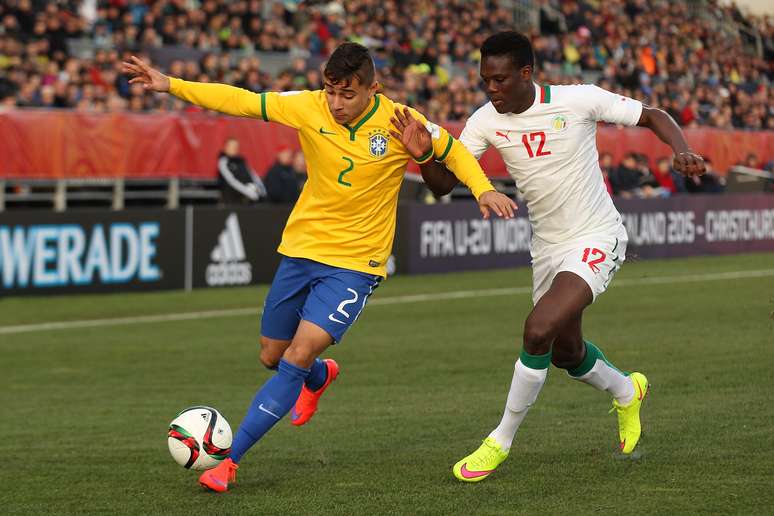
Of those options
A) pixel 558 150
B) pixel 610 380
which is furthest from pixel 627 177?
pixel 558 150

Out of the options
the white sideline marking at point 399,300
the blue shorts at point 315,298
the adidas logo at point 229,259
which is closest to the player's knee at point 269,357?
the blue shorts at point 315,298

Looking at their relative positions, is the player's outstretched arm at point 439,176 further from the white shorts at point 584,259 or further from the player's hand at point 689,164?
the player's hand at point 689,164

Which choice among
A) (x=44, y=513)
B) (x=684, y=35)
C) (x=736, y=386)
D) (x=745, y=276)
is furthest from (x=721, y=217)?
(x=44, y=513)

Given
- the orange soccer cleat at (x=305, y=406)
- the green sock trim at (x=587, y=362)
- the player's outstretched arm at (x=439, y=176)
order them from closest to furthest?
the player's outstretched arm at (x=439, y=176)
the green sock trim at (x=587, y=362)
the orange soccer cleat at (x=305, y=406)

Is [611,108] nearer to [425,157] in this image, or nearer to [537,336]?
[425,157]

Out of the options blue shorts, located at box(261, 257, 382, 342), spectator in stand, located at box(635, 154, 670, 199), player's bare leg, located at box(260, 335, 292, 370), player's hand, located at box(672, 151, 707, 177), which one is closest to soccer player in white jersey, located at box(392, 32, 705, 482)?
player's hand, located at box(672, 151, 707, 177)

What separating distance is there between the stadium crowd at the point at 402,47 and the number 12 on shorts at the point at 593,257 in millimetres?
13131

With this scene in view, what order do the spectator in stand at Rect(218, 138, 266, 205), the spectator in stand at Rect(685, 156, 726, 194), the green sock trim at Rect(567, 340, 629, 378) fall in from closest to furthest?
1. the green sock trim at Rect(567, 340, 629, 378)
2. the spectator in stand at Rect(218, 138, 266, 205)
3. the spectator in stand at Rect(685, 156, 726, 194)

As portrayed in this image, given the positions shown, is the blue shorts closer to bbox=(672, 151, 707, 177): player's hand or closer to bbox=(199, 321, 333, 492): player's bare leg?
bbox=(199, 321, 333, 492): player's bare leg

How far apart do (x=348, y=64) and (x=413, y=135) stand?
505mm

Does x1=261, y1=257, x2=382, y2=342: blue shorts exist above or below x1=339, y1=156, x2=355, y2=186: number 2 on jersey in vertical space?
below

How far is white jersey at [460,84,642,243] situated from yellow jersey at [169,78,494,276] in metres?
0.30

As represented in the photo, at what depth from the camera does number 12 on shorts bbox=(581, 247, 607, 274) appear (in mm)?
7293

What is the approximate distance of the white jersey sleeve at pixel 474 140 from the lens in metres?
7.55
